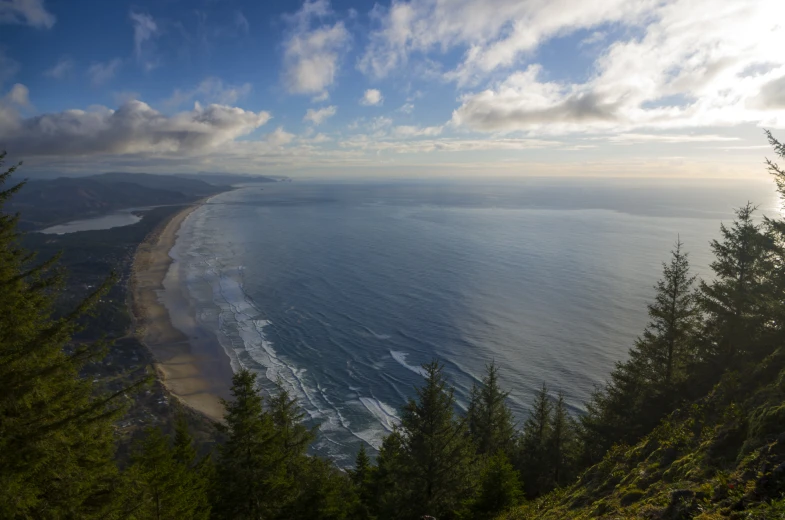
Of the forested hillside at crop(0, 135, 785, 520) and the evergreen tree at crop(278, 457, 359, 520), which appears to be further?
the evergreen tree at crop(278, 457, 359, 520)

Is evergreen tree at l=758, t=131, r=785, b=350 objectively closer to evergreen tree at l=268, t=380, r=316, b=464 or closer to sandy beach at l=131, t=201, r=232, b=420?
evergreen tree at l=268, t=380, r=316, b=464

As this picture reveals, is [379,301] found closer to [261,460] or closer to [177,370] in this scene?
[177,370]

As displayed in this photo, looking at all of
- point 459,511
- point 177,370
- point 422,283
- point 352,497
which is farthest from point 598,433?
point 422,283

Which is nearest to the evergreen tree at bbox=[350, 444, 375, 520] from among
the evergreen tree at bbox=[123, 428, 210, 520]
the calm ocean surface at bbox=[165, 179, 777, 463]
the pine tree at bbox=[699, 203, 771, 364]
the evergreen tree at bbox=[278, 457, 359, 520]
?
the evergreen tree at bbox=[278, 457, 359, 520]

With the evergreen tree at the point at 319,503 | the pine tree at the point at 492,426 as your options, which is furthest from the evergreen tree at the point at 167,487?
the pine tree at the point at 492,426

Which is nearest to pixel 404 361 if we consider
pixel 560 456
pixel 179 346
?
pixel 560 456

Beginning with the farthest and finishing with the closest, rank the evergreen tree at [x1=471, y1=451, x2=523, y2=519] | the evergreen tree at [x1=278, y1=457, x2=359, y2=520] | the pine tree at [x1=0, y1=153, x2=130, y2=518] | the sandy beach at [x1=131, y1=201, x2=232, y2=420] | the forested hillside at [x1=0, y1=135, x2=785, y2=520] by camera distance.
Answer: the sandy beach at [x1=131, y1=201, x2=232, y2=420] < the evergreen tree at [x1=278, y1=457, x2=359, y2=520] < the evergreen tree at [x1=471, y1=451, x2=523, y2=519] < the forested hillside at [x1=0, y1=135, x2=785, y2=520] < the pine tree at [x1=0, y1=153, x2=130, y2=518]
